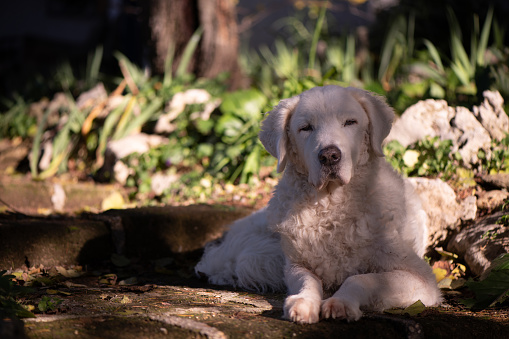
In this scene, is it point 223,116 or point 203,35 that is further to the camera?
point 203,35

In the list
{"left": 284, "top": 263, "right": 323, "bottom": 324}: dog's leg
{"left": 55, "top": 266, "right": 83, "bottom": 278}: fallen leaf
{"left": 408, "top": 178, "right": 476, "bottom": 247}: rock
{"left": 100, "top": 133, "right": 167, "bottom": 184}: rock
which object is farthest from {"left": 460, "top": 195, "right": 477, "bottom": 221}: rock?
{"left": 100, "top": 133, "right": 167, "bottom": 184}: rock

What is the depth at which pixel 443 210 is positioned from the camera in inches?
154

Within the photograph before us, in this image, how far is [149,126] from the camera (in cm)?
707

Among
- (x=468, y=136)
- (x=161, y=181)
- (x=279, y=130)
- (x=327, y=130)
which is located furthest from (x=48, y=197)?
(x=468, y=136)

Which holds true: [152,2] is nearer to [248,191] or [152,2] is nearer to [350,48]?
[350,48]

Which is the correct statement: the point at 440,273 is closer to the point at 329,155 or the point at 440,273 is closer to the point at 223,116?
the point at 329,155

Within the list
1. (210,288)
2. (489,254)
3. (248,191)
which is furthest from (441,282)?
(248,191)

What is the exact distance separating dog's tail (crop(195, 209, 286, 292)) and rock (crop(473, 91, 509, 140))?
2.36 metres

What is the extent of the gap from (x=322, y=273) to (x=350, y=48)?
5571 mm

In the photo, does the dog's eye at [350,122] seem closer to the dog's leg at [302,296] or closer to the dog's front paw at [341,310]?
the dog's leg at [302,296]

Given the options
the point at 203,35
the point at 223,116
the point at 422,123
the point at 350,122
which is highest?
the point at 203,35

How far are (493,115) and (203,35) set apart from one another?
4.39m

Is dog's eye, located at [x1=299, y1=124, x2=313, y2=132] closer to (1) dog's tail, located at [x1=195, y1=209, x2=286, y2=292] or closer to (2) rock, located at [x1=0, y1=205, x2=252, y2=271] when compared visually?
(1) dog's tail, located at [x1=195, y1=209, x2=286, y2=292]

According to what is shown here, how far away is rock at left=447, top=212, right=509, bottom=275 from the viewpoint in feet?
11.0
